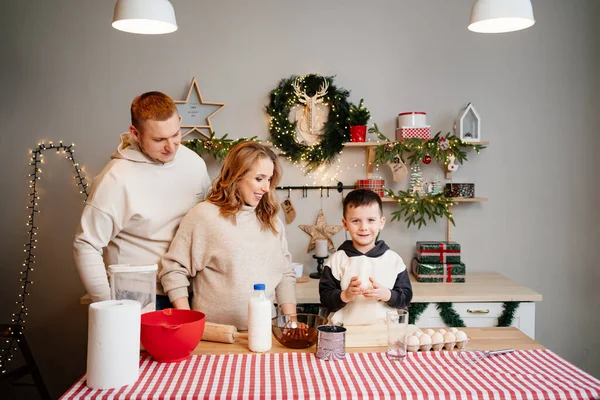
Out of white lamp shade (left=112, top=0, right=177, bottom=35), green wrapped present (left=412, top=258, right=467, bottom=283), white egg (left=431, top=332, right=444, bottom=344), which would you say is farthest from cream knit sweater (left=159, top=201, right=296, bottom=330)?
green wrapped present (left=412, top=258, right=467, bottom=283)

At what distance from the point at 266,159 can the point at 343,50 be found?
1683 millimetres

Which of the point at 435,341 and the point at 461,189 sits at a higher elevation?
the point at 461,189

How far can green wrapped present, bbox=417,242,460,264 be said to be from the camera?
334cm

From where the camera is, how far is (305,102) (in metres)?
3.50

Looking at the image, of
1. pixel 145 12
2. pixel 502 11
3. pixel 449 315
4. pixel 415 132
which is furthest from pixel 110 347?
pixel 415 132

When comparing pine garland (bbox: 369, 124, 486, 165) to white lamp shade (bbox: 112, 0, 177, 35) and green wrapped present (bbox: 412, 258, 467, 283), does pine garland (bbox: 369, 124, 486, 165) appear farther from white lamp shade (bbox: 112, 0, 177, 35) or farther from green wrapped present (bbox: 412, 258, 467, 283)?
white lamp shade (bbox: 112, 0, 177, 35)

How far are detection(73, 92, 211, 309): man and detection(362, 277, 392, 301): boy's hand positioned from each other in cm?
89

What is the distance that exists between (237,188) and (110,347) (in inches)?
33.0

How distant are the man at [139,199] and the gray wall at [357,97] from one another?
1.28m

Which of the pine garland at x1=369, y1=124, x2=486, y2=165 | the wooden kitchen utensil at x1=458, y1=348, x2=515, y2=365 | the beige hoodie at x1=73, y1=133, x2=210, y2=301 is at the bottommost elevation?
the wooden kitchen utensil at x1=458, y1=348, x2=515, y2=365

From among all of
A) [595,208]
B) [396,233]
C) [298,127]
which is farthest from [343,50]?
[595,208]

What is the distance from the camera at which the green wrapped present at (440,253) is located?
3336 millimetres

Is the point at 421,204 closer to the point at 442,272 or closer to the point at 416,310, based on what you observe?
the point at 442,272

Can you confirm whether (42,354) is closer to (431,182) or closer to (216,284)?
(216,284)
